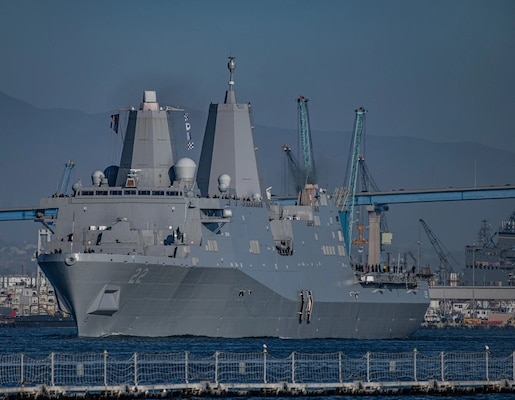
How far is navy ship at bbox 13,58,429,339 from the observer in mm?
77688

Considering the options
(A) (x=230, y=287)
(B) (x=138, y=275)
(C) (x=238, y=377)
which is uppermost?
(B) (x=138, y=275)

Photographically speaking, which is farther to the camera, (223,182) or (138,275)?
(223,182)

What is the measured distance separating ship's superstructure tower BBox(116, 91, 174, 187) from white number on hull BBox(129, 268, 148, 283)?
9.79 m

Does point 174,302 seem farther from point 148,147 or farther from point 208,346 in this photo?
point 148,147

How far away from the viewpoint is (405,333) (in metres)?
98.4

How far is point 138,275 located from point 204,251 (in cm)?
463

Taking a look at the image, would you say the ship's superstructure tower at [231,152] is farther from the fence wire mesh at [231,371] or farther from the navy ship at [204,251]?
the fence wire mesh at [231,371]

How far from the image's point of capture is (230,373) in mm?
Result: 61906

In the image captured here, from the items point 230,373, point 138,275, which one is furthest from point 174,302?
point 230,373

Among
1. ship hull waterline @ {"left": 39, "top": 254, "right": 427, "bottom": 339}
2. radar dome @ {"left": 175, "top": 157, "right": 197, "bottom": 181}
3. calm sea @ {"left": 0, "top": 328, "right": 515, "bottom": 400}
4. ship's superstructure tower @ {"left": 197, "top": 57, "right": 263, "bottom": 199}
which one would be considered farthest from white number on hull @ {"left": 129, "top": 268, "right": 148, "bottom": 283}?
ship's superstructure tower @ {"left": 197, "top": 57, "right": 263, "bottom": 199}

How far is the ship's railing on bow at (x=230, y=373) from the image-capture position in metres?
53.6

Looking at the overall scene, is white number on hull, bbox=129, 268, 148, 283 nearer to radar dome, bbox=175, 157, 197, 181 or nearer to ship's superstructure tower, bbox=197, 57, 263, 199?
radar dome, bbox=175, 157, 197, 181

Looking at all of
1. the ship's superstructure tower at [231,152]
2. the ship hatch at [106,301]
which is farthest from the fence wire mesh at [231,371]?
the ship's superstructure tower at [231,152]

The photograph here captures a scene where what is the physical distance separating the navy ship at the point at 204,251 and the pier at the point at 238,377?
408 inches
